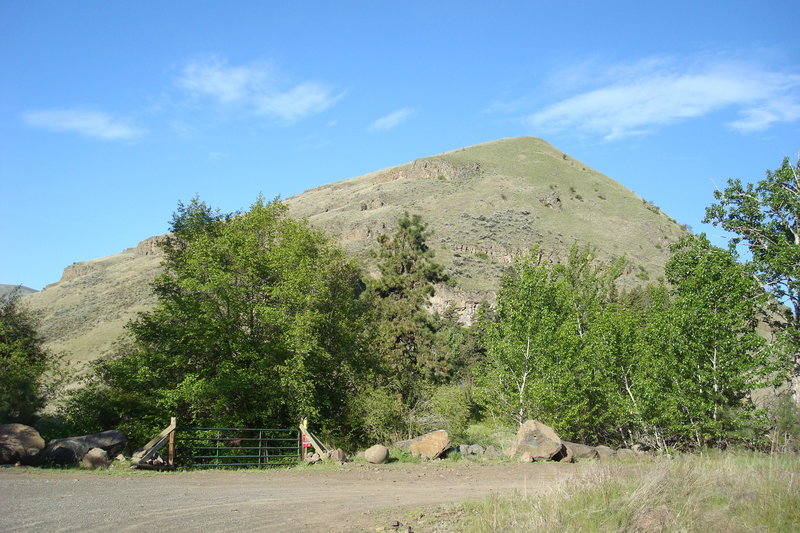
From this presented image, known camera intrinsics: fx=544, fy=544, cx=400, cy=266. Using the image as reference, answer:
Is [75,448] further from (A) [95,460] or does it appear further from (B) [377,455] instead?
(B) [377,455]

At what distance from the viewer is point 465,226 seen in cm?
9812

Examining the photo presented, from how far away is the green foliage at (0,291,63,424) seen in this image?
2180 centimetres

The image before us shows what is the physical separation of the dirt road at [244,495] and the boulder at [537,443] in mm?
1254

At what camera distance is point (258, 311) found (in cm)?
2116

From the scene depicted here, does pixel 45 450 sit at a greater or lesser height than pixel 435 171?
lesser

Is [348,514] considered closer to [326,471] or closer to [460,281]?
[326,471]

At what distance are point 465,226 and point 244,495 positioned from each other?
89.2 m

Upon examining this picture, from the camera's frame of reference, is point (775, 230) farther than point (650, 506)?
Yes

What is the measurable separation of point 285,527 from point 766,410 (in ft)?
55.2

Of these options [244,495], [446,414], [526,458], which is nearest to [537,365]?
[446,414]

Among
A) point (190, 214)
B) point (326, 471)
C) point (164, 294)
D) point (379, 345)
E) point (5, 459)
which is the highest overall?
point (190, 214)

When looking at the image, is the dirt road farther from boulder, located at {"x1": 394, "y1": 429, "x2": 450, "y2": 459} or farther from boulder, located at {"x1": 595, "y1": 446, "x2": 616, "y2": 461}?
boulder, located at {"x1": 595, "y1": 446, "x2": 616, "y2": 461}

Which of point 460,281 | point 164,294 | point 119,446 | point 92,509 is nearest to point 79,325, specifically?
point 460,281

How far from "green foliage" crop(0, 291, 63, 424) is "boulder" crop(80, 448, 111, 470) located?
958 cm
